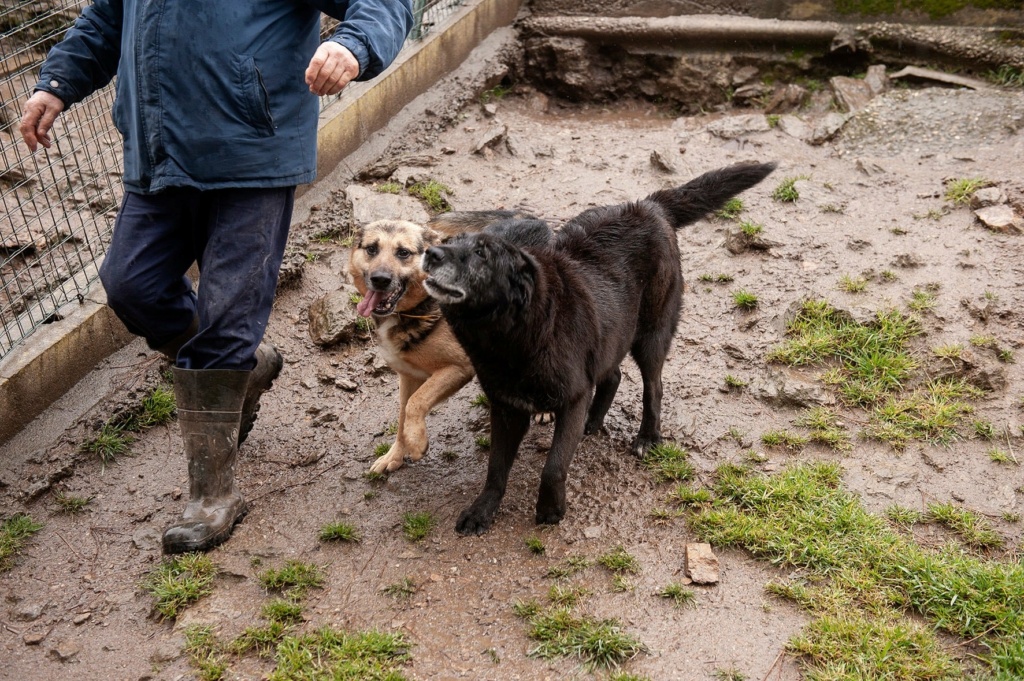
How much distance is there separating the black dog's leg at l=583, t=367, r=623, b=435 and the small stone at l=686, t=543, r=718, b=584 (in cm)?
92

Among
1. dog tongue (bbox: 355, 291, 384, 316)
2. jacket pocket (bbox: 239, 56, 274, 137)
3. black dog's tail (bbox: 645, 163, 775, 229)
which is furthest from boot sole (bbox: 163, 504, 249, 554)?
black dog's tail (bbox: 645, 163, 775, 229)

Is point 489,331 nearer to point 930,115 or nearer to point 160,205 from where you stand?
point 160,205

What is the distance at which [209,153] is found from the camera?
10.8 feet

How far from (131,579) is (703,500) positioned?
2.29 metres

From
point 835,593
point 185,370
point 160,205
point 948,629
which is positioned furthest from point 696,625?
point 160,205

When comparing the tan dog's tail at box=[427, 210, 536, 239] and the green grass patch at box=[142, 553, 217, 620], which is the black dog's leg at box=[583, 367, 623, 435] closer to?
the tan dog's tail at box=[427, 210, 536, 239]

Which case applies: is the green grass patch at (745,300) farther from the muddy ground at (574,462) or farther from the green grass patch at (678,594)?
the green grass patch at (678,594)

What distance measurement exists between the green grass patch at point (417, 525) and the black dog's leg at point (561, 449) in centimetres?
49

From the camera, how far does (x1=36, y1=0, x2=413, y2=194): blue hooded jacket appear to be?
3.19 meters

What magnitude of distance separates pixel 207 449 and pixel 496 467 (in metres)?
1.14

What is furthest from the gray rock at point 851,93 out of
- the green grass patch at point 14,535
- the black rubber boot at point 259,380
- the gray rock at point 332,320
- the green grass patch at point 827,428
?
the green grass patch at point 14,535

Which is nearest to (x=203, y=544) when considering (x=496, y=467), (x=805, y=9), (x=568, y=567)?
(x=496, y=467)

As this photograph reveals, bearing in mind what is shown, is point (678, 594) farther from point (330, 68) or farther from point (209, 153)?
point (209, 153)

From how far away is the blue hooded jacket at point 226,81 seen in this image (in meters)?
3.19
